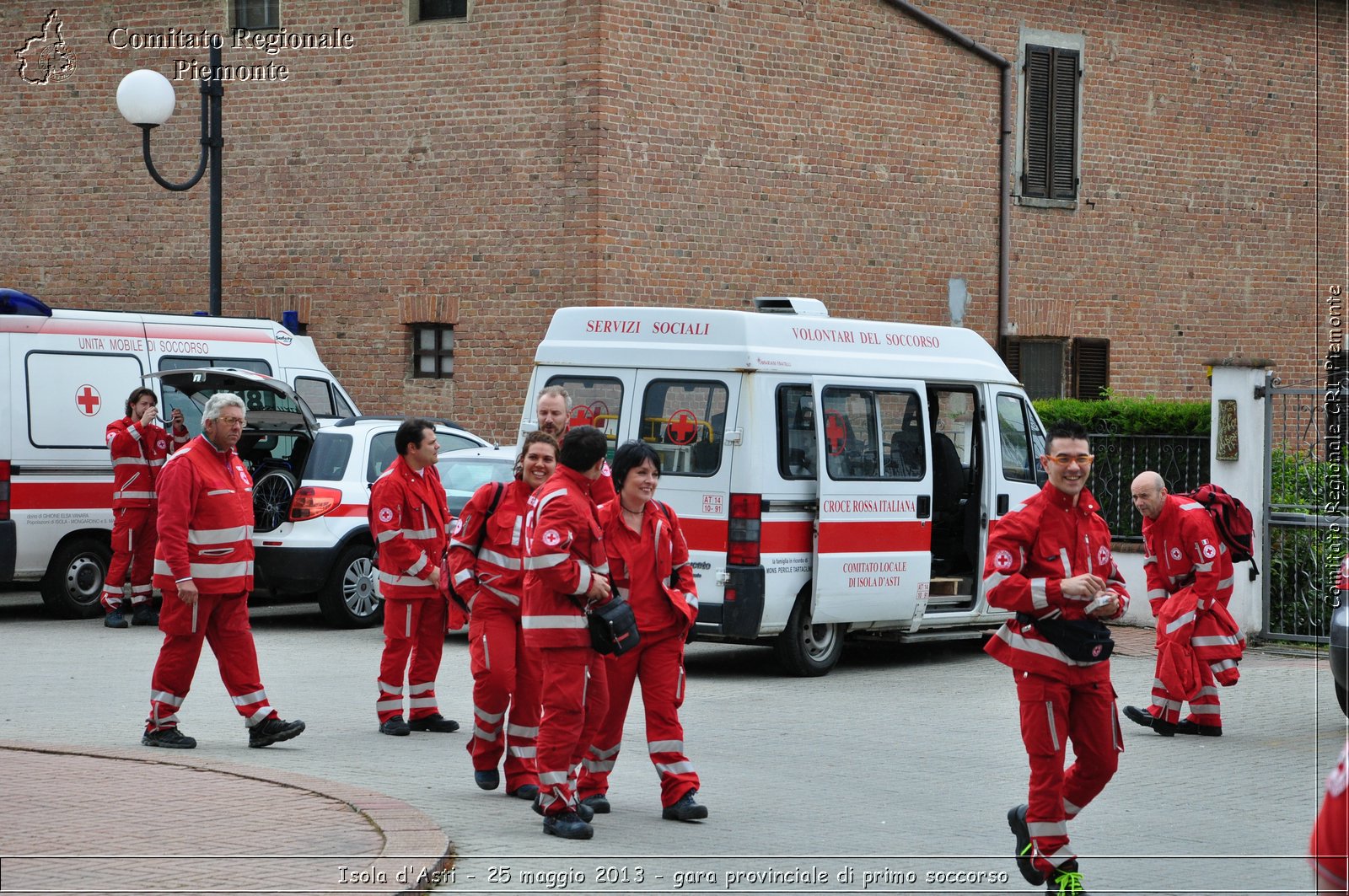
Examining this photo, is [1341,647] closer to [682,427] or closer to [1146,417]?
[682,427]

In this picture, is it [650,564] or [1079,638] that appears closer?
[1079,638]

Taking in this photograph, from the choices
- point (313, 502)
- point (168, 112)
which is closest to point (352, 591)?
point (313, 502)

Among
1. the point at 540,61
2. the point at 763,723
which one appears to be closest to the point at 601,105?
the point at 540,61

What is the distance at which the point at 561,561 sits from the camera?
7359mm

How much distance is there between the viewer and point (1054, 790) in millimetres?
6551

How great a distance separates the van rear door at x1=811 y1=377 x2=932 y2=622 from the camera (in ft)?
40.2

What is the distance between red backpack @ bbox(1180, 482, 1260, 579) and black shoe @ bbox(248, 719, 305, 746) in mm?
5370

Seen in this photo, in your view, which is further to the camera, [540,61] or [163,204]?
[163,204]

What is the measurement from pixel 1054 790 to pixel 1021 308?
1620cm

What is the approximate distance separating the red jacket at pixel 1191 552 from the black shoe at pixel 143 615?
8355 mm

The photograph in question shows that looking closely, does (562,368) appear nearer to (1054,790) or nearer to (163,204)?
(1054,790)

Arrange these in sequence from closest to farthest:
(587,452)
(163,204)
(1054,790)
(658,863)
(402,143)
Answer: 1. (1054,790)
2. (658,863)
3. (587,452)
4. (402,143)
5. (163,204)

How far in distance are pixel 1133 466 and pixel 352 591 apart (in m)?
7.13

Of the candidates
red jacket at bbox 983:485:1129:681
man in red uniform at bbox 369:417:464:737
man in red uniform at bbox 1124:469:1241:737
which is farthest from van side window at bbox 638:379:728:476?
red jacket at bbox 983:485:1129:681
